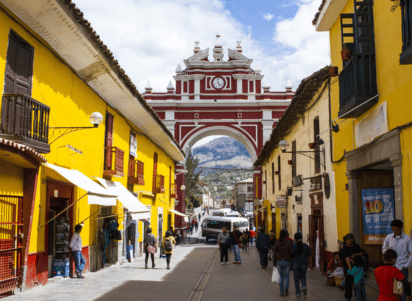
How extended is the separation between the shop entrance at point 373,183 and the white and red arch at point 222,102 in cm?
2887

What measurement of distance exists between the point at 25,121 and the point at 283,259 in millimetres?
5781

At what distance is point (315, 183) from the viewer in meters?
13.7

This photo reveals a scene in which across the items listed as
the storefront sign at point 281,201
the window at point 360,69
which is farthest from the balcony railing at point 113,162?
the storefront sign at point 281,201

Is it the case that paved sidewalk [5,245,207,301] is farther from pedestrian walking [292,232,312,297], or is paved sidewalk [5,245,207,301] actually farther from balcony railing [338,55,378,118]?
balcony railing [338,55,378,118]

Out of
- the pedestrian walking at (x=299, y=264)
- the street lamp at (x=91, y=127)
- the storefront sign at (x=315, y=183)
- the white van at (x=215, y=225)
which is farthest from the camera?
the white van at (x=215, y=225)

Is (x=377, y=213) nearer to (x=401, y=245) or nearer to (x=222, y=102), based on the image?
(x=401, y=245)

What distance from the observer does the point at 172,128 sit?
128 ft

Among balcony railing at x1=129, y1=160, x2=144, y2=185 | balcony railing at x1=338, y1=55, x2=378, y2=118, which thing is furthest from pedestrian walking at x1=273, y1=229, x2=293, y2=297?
balcony railing at x1=129, y1=160, x2=144, y2=185

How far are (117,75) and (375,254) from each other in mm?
7772

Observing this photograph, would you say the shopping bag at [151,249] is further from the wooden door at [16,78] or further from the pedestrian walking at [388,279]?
the pedestrian walking at [388,279]

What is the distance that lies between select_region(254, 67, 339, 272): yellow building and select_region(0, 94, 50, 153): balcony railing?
272 inches

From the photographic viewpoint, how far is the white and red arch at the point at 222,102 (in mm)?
38969

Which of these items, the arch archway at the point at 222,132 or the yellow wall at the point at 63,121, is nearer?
the yellow wall at the point at 63,121

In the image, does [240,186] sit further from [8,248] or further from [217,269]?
[8,248]
